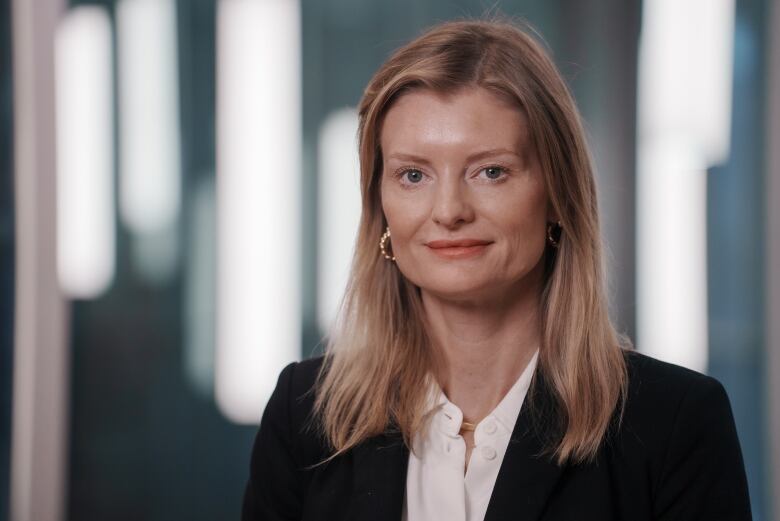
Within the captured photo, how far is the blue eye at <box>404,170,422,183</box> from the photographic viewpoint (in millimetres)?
1447

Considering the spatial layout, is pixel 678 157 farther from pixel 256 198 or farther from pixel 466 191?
pixel 466 191

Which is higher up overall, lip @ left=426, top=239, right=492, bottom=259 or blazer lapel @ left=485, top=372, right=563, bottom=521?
lip @ left=426, top=239, right=492, bottom=259

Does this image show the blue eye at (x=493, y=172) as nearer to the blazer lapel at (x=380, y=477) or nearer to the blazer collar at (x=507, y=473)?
the blazer collar at (x=507, y=473)

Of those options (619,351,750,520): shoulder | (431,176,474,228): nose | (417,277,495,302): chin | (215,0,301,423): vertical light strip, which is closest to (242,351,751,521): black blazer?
(619,351,750,520): shoulder

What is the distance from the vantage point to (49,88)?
3012mm

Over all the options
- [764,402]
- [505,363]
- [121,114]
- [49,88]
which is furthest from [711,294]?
[49,88]

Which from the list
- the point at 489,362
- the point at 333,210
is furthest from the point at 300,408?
→ the point at 333,210

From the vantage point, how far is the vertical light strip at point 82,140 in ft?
10.0

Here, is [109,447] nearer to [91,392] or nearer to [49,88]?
[91,392]

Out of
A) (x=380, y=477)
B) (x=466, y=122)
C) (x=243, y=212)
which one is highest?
(x=466, y=122)

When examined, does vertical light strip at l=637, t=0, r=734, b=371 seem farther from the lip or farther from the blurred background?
the lip

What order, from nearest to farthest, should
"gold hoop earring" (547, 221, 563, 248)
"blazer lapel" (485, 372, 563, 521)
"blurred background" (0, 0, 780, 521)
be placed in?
"blazer lapel" (485, 372, 563, 521), "gold hoop earring" (547, 221, 563, 248), "blurred background" (0, 0, 780, 521)

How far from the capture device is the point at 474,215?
140 cm

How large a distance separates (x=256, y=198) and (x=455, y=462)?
1756 mm
